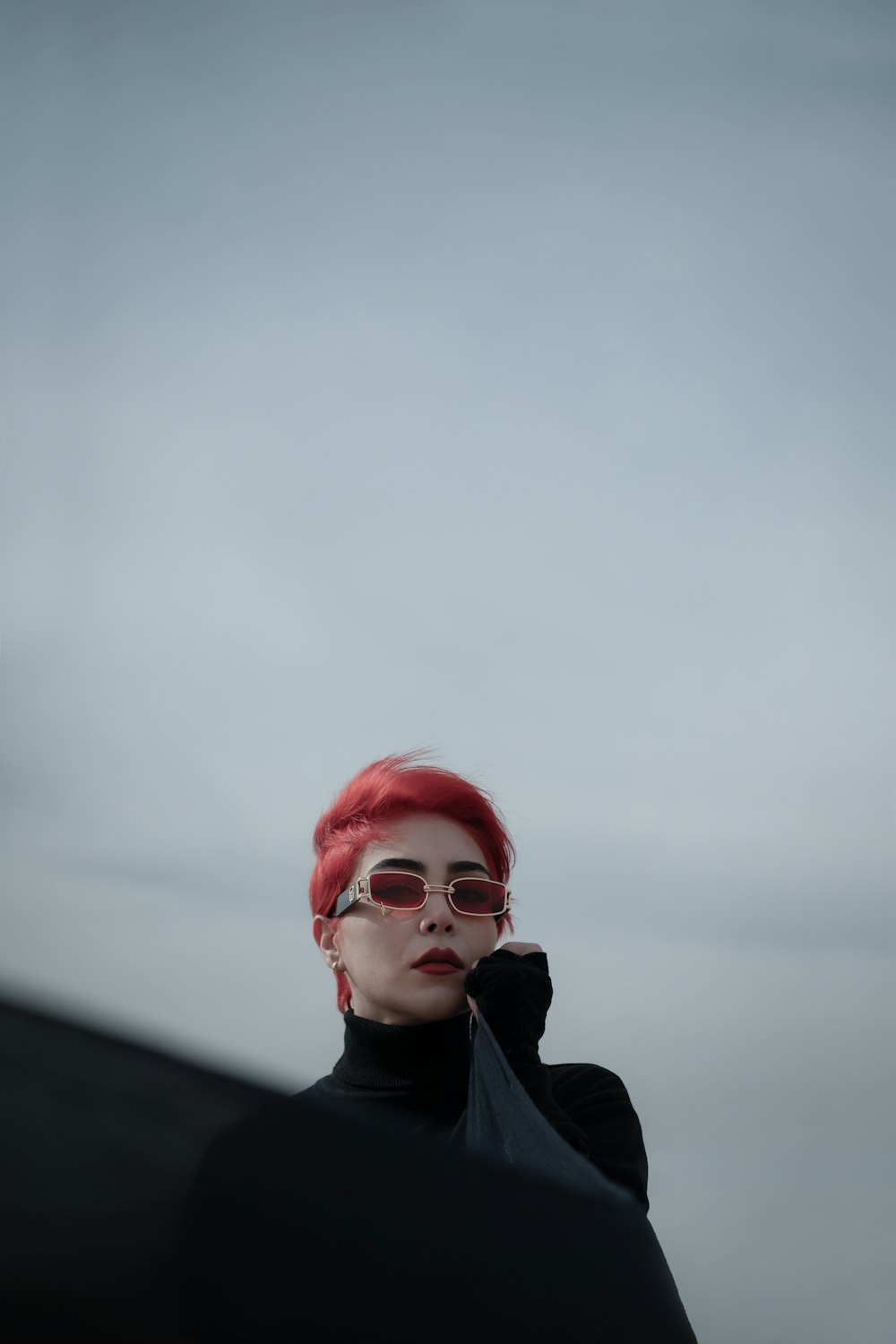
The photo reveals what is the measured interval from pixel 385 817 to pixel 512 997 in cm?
36

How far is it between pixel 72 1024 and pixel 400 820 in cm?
102

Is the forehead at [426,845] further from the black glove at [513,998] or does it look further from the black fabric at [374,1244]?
the black fabric at [374,1244]

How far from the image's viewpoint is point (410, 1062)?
1.42 meters

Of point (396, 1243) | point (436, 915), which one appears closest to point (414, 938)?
point (436, 915)

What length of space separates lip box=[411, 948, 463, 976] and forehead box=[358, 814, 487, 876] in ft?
0.36

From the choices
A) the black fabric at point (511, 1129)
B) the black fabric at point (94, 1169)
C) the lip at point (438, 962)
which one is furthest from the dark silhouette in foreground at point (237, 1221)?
the lip at point (438, 962)

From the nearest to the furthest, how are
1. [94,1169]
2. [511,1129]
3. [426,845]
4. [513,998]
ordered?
[94,1169]
[511,1129]
[513,998]
[426,845]

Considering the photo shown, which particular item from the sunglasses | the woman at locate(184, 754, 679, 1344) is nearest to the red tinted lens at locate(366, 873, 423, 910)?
the sunglasses

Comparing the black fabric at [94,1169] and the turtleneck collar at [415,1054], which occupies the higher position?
the turtleneck collar at [415,1054]

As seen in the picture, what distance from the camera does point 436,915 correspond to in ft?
4.72

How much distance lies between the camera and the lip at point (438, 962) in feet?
4.65

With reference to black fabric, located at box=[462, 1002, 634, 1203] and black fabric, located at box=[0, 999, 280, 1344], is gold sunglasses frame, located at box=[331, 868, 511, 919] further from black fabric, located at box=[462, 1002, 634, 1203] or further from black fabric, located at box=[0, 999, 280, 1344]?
black fabric, located at box=[0, 999, 280, 1344]

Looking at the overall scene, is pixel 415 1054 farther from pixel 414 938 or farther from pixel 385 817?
pixel 385 817

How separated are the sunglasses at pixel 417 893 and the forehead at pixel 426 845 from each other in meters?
0.03
